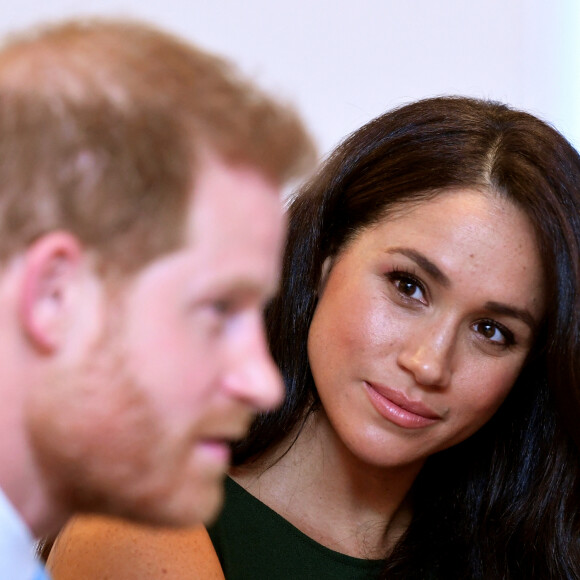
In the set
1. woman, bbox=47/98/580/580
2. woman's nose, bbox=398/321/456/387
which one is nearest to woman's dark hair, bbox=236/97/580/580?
woman, bbox=47/98/580/580

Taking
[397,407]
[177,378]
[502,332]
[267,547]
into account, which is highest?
[177,378]

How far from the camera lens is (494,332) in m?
1.18

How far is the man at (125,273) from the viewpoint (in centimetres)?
49

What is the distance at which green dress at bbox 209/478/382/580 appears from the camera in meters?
1.23

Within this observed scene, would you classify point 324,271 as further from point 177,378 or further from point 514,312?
point 177,378

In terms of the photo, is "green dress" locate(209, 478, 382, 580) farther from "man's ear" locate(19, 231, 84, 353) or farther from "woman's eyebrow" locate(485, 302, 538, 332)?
"man's ear" locate(19, 231, 84, 353)

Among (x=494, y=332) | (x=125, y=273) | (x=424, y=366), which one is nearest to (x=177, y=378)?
(x=125, y=273)

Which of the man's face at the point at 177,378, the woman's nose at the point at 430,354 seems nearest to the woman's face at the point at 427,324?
the woman's nose at the point at 430,354

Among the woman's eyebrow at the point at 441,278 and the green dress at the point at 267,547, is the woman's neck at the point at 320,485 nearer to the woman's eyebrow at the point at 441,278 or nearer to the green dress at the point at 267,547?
the green dress at the point at 267,547

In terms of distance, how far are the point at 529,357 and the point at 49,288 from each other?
33.8 inches

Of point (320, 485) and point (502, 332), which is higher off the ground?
point (502, 332)

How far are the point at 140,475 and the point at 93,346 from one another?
76mm

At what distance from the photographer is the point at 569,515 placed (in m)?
1.35

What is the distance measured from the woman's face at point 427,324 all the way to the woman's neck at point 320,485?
137 mm
